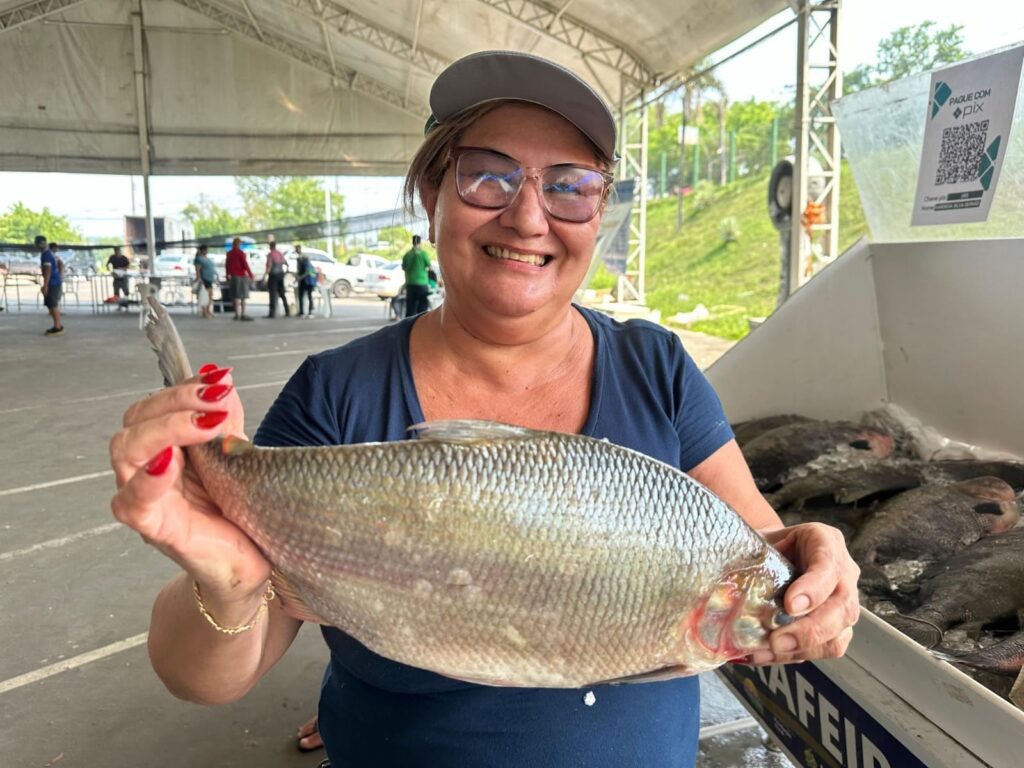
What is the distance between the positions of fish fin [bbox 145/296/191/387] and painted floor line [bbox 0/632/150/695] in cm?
228

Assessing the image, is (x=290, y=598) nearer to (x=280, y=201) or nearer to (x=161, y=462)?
(x=161, y=462)

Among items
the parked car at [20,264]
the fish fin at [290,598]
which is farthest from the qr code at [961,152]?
the parked car at [20,264]

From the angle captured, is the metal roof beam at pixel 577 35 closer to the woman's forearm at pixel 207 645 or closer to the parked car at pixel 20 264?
the woman's forearm at pixel 207 645

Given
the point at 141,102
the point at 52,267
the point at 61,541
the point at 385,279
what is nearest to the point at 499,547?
the point at 61,541

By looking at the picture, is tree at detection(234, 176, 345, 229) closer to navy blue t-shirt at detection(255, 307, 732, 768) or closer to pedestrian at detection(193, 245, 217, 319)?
pedestrian at detection(193, 245, 217, 319)

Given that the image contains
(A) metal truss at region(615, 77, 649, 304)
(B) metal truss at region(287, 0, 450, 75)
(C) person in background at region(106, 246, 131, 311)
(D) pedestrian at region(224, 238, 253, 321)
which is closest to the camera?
(B) metal truss at region(287, 0, 450, 75)

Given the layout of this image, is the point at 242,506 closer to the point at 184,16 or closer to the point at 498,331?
the point at 498,331

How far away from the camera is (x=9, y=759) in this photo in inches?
103

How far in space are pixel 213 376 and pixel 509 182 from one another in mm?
677

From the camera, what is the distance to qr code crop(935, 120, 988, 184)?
9.78 feet

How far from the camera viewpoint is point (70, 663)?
318cm

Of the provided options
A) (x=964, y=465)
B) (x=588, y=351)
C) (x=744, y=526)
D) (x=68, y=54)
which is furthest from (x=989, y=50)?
(x=68, y=54)

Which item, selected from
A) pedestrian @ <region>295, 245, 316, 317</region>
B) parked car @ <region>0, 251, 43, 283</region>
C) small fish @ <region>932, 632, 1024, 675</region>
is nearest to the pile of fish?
small fish @ <region>932, 632, 1024, 675</region>

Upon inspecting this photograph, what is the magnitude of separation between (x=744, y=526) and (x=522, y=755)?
582mm
